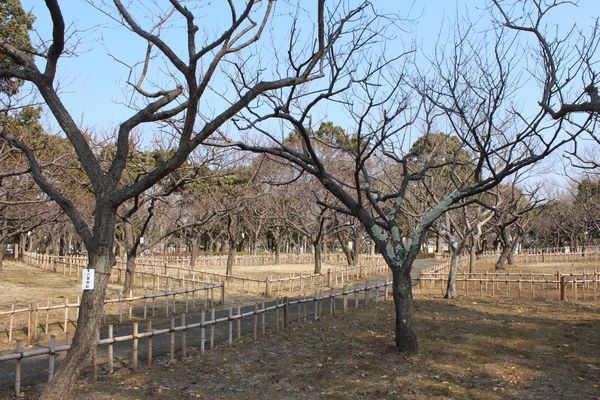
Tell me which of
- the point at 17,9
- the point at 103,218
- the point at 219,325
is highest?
the point at 17,9

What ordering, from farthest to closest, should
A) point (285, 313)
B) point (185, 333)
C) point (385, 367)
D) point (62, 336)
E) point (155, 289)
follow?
point (155, 289) < point (285, 313) < point (62, 336) < point (185, 333) < point (385, 367)

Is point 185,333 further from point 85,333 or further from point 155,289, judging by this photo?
point 155,289

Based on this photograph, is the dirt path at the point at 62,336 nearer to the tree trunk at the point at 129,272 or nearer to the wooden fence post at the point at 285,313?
the wooden fence post at the point at 285,313

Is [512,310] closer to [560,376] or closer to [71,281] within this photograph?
[560,376]

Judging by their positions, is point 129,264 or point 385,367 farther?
point 129,264

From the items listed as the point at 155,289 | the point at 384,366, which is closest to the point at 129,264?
the point at 155,289

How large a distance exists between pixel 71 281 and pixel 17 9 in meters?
12.2

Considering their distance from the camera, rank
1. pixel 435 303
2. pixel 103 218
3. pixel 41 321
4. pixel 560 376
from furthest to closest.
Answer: pixel 435 303 < pixel 41 321 < pixel 560 376 < pixel 103 218

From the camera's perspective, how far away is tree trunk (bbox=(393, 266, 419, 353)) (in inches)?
335

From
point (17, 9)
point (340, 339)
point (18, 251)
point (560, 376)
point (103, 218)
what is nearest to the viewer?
point (103, 218)

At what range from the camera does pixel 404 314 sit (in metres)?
8.51

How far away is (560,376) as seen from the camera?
7.38m

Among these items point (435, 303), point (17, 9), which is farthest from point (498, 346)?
point (17, 9)

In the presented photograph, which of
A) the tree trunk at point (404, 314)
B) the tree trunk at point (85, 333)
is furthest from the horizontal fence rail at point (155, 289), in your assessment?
the tree trunk at point (404, 314)
